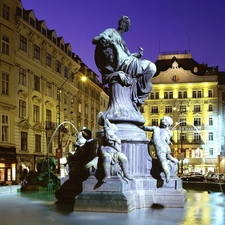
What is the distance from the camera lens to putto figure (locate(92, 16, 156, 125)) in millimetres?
11453

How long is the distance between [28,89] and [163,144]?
3480 cm

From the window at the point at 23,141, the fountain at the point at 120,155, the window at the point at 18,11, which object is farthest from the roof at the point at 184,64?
the fountain at the point at 120,155

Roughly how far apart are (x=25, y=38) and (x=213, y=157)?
43.3 m

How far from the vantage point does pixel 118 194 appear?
909 cm

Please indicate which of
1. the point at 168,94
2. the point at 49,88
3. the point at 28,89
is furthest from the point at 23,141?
the point at 168,94

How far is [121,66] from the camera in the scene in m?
11.5

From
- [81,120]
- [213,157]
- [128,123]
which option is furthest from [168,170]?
[213,157]

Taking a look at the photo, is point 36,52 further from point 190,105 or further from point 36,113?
point 190,105

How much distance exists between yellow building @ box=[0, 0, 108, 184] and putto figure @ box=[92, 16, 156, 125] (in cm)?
1820

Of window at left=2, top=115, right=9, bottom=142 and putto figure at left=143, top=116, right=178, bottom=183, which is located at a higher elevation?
window at left=2, top=115, right=9, bottom=142

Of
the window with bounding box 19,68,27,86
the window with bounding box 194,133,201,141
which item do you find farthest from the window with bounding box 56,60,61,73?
the window with bounding box 194,133,201,141

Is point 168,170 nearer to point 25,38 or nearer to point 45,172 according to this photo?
point 45,172

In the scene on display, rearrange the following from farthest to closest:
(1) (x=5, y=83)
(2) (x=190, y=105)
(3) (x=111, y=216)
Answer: (2) (x=190, y=105), (1) (x=5, y=83), (3) (x=111, y=216)

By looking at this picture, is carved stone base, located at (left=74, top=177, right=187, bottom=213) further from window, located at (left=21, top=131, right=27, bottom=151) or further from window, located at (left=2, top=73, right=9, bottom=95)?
window, located at (left=21, top=131, right=27, bottom=151)
